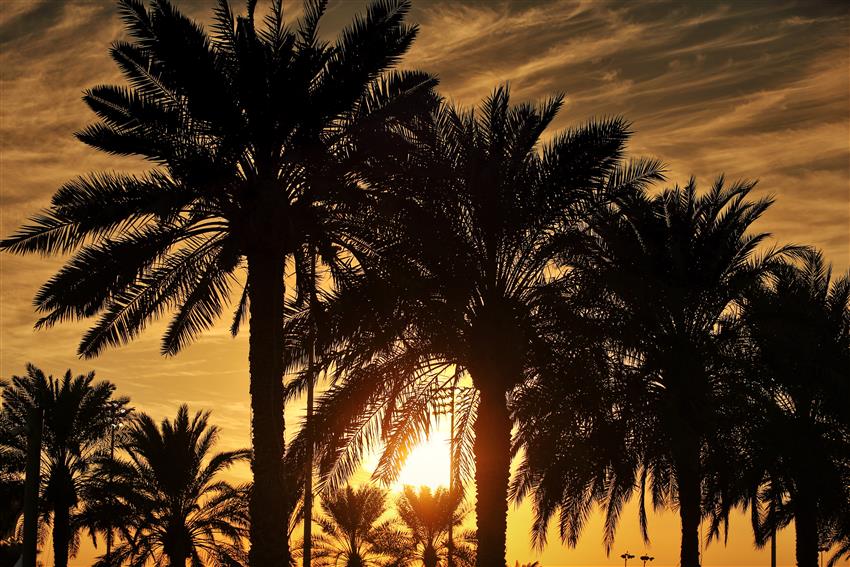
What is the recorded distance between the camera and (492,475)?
18484 millimetres

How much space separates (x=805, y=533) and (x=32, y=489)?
23743mm

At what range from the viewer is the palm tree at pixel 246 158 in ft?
52.8

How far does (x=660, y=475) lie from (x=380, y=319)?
10520 mm

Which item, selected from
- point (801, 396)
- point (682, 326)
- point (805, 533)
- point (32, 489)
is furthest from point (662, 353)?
point (32, 489)

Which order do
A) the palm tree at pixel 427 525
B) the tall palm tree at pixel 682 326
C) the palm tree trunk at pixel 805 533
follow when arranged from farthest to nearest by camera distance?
the palm tree at pixel 427 525, the palm tree trunk at pixel 805 533, the tall palm tree at pixel 682 326

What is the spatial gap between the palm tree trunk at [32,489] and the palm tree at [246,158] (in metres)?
6.35

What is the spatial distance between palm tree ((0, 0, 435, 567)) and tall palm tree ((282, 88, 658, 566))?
1336 millimetres

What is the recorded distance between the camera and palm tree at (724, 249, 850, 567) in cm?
2302

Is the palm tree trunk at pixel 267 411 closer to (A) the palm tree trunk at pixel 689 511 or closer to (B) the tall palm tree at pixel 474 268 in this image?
(B) the tall palm tree at pixel 474 268

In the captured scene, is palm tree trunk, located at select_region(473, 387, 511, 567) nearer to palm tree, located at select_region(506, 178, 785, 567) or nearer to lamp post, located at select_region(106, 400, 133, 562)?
palm tree, located at select_region(506, 178, 785, 567)

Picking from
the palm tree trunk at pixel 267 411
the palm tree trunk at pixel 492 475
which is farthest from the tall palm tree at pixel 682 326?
the palm tree trunk at pixel 267 411

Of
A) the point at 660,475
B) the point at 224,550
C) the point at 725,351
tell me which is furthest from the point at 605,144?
the point at 224,550

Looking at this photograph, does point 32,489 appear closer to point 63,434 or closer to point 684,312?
point 684,312

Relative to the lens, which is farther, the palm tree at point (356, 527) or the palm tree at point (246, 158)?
the palm tree at point (356, 527)
